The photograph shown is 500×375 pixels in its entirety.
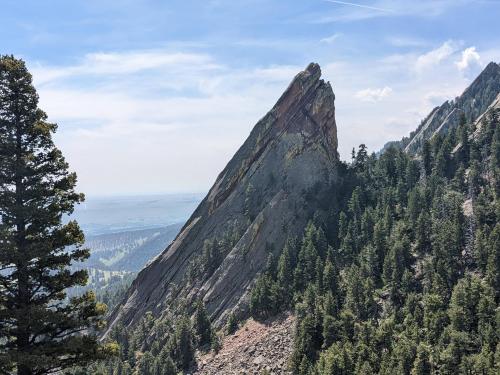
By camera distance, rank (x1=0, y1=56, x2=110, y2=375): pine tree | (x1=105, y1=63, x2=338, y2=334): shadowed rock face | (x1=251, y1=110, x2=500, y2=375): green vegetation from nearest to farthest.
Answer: (x1=0, y1=56, x2=110, y2=375): pine tree → (x1=251, y1=110, x2=500, y2=375): green vegetation → (x1=105, y1=63, x2=338, y2=334): shadowed rock face

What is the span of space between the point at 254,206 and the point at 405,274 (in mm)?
55679

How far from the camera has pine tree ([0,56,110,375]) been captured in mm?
21031

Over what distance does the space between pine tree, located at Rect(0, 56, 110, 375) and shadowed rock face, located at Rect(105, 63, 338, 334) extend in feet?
287

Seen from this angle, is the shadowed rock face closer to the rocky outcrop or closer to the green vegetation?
the green vegetation

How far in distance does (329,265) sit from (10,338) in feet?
261

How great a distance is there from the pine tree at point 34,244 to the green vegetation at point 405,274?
54.6 m

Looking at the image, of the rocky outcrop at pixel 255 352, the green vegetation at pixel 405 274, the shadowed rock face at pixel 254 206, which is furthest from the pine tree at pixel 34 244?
the shadowed rock face at pixel 254 206

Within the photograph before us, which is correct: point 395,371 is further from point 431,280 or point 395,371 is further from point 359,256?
point 359,256

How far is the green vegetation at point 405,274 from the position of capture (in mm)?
67812

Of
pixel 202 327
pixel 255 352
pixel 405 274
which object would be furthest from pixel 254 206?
pixel 405 274

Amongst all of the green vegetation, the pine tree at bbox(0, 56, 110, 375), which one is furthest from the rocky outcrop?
the pine tree at bbox(0, 56, 110, 375)

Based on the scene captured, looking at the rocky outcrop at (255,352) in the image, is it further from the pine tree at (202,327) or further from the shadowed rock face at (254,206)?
the shadowed rock face at (254,206)

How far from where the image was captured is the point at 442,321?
71.3m

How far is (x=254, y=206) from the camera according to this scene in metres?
133
